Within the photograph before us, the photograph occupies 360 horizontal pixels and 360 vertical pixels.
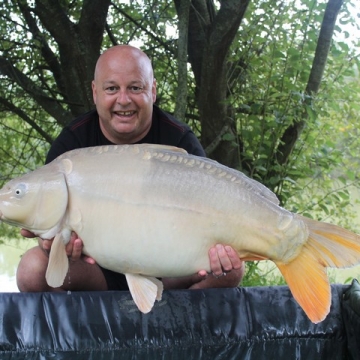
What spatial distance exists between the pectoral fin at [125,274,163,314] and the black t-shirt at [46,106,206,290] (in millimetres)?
476

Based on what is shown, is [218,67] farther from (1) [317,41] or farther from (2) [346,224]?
(2) [346,224]

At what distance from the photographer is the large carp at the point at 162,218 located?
140 centimetres

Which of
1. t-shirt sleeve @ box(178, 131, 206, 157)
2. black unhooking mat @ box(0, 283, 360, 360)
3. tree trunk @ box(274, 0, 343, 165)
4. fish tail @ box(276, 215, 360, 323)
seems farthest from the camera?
tree trunk @ box(274, 0, 343, 165)

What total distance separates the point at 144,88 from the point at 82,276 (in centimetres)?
63

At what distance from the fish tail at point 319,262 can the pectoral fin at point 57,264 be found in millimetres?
547

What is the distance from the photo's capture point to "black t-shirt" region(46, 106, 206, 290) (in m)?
1.97

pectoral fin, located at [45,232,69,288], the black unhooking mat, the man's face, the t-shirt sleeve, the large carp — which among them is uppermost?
the man's face

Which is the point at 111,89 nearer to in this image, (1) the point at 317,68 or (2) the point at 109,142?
(2) the point at 109,142

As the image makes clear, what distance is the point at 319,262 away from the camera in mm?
1401

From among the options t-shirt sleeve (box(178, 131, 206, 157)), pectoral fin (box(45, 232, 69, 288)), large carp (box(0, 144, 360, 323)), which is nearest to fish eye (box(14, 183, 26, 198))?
large carp (box(0, 144, 360, 323))

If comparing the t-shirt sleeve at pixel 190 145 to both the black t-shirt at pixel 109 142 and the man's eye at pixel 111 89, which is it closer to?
the black t-shirt at pixel 109 142

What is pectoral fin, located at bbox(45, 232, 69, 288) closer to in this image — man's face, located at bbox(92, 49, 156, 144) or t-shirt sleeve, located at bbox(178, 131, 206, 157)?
man's face, located at bbox(92, 49, 156, 144)

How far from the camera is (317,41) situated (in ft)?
8.84

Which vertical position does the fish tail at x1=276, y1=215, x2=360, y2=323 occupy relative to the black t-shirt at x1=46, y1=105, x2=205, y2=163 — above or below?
below
